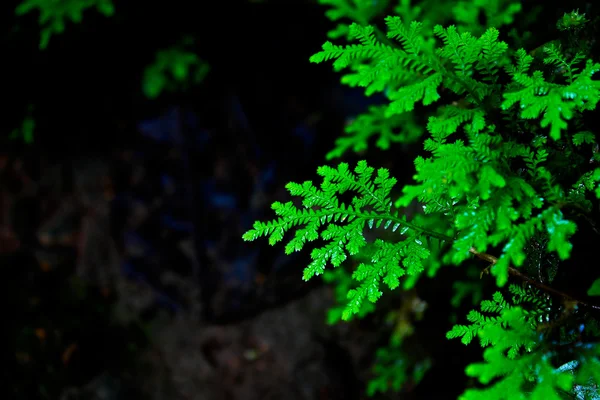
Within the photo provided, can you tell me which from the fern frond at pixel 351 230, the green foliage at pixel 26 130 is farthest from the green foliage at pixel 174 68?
the fern frond at pixel 351 230

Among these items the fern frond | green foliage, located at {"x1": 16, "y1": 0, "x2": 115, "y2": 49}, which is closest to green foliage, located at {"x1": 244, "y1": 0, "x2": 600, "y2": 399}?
the fern frond

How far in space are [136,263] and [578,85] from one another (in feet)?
18.6

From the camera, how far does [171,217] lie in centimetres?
586

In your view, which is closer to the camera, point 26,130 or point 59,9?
point 59,9

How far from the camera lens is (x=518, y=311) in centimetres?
158

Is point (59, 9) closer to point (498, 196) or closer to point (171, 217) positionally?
point (171, 217)

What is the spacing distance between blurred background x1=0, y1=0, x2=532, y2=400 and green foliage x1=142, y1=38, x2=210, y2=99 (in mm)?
35

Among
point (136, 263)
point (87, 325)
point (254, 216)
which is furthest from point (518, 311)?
point (87, 325)

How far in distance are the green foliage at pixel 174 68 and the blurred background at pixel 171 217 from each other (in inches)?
1.4

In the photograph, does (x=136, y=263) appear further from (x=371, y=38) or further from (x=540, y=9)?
(x=540, y=9)

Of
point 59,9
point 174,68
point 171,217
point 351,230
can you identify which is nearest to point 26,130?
point 59,9

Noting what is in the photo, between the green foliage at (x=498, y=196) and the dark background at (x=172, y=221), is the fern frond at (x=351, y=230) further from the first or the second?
the dark background at (x=172, y=221)

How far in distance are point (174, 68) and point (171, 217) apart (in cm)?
205

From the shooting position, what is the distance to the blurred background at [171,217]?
518 centimetres
